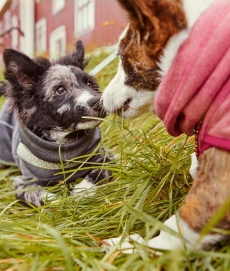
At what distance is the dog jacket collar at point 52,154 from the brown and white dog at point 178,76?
0.92 meters

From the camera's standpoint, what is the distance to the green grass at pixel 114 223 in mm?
1310

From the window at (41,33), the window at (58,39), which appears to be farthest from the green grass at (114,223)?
the window at (41,33)

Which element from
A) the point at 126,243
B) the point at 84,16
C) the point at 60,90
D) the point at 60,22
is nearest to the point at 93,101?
the point at 60,90

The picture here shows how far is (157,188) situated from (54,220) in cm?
48

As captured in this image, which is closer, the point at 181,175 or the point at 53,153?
the point at 181,175

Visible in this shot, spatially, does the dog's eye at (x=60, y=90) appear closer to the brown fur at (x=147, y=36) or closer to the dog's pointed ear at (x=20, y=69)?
the dog's pointed ear at (x=20, y=69)

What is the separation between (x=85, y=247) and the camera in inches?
59.6

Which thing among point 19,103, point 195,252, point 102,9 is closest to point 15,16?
point 102,9

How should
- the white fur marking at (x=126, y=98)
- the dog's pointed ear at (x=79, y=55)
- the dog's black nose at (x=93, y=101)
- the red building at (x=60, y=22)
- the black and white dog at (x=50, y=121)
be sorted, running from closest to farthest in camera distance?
the white fur marking at (x=126, y=98) < the dog's black nose at (x=93, y=101) < the black and white dog at (x=50, y=121) < the dog's pointed ear at (x=79, y=55) < the red building at (x=60, y=22)

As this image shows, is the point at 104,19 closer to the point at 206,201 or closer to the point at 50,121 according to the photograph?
the point at 50,121

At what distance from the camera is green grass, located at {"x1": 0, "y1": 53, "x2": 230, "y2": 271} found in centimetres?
131

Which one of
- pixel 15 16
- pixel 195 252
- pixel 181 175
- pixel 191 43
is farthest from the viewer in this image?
pixel 15 16

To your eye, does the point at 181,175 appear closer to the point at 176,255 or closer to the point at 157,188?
the point at 157,188

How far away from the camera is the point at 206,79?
4.58 ft
